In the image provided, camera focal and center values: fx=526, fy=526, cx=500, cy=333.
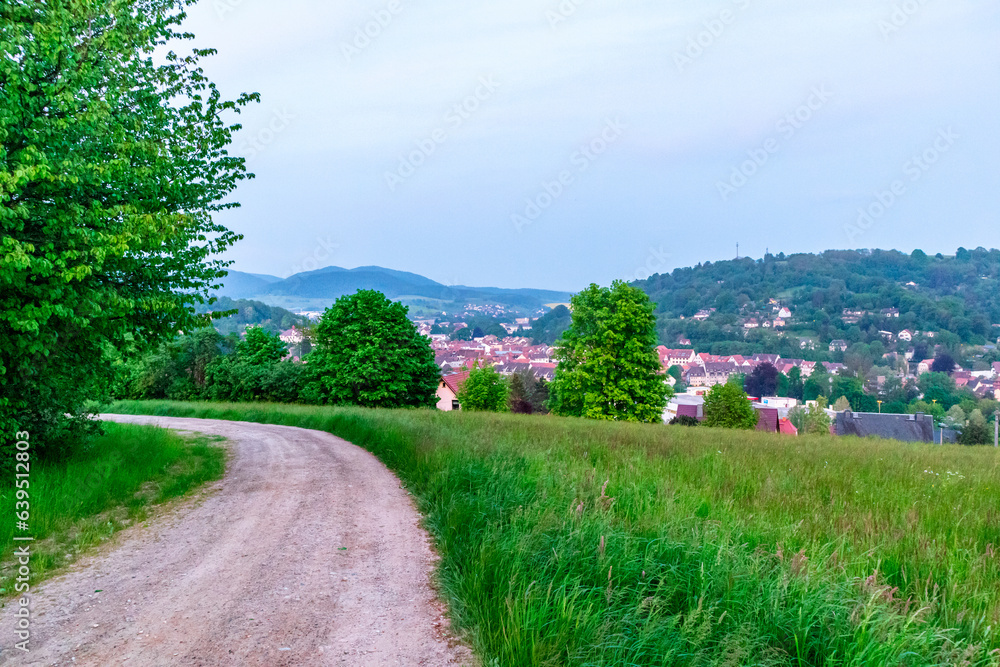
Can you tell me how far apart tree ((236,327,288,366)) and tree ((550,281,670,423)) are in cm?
2548

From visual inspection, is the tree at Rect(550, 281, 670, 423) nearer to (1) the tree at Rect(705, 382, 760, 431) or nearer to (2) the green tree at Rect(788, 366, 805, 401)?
(1) the tree at Rect(705, 382, 760, 431)

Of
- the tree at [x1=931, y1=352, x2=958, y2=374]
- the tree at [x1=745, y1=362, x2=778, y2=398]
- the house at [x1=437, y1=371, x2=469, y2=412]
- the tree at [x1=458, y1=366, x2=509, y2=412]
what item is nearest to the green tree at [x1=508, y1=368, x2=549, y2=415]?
the tree at [x1=458, y1=366, x2=509, y2=412]

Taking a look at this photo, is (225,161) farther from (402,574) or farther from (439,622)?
(439,622)

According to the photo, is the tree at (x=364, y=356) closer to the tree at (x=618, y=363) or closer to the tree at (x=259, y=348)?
the tree at (x=259, y=348)

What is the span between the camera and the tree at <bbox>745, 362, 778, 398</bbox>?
128250 mm

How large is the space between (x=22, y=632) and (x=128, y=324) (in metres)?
5.14

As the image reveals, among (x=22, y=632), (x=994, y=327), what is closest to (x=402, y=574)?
(x=22, y=632)

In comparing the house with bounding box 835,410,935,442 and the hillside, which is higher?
the hillside

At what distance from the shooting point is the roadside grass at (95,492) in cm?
615

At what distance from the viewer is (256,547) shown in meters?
6.27

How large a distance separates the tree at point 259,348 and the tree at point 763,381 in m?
115

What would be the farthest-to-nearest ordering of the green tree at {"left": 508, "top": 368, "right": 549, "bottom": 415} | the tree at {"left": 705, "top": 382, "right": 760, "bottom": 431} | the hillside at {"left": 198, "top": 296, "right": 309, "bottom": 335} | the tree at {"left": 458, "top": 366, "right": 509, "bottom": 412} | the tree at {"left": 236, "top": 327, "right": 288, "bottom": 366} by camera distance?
the hillside at {"left": 198, "top": 296, "right": 309, "bottom": 335}, the green tree at {"left": 508, "top": 368, "right": 549, "bottom": 415}, the tree at {"left": 458, "top": 366, "right": 509, "bottom": 412}, the tree at {"left": 705, "top": 382, "right": 760, "bottom": 431}, the tree at {"left": 236, "top": 327, "right": 288, "bottom": 366}

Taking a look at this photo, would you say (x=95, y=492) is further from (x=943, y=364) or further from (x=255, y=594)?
(x=943, y=364)
